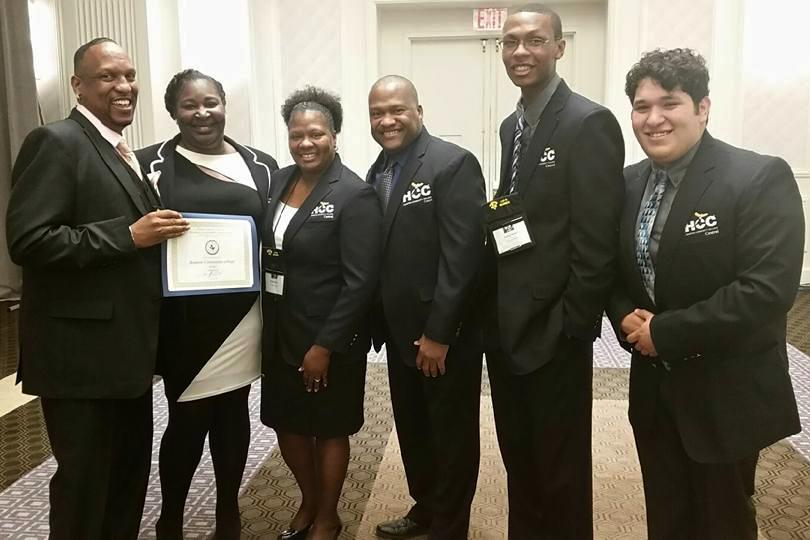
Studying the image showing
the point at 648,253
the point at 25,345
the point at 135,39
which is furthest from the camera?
the point at 135,39

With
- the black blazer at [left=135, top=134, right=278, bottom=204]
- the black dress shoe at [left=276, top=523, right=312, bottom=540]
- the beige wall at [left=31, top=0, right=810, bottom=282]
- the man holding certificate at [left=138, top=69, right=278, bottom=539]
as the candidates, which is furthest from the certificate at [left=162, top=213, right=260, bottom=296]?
the beige wall at [left=31, top=0, right=810, bottom=282]

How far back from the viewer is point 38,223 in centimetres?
178

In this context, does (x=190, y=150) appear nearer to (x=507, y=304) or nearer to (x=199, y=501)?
(x=507, y=304)

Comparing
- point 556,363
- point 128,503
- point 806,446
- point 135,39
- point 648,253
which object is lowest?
point 806,446

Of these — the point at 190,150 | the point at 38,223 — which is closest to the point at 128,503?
the point at 38,223

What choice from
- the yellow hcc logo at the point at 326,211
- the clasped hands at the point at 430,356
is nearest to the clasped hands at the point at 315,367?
the clasped hands at the point at 430,356

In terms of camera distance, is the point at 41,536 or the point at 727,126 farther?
the point at 727,126

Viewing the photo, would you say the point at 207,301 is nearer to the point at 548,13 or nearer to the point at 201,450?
the point at 201,450

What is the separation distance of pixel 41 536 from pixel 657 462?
7.01 feet

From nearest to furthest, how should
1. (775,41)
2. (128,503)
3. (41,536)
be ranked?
(128,503) → (41,536) → (775,41)

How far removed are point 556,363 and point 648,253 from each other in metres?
0.41

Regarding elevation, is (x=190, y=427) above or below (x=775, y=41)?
below

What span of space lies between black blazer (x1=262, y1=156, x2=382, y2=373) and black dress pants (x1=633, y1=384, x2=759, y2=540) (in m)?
0.91

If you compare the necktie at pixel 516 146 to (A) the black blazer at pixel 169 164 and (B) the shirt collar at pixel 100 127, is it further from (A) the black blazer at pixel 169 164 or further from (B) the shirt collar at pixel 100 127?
(B) the shirt collar at pixel 100 127
